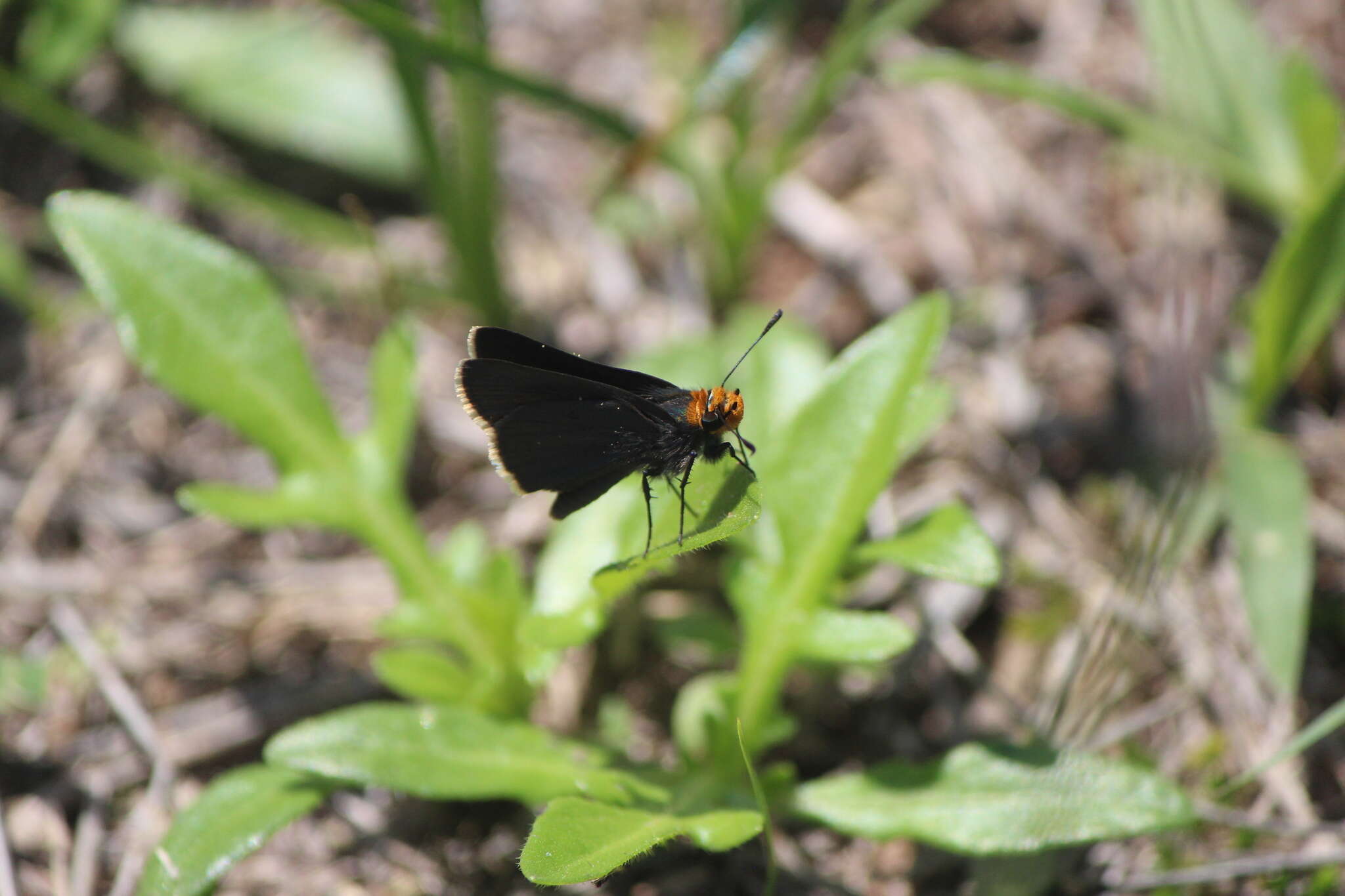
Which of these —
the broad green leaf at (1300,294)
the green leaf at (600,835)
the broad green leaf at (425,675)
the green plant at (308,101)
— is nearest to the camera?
the green leaf at (600,835)

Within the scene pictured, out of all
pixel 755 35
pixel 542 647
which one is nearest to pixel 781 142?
pixel 755 35

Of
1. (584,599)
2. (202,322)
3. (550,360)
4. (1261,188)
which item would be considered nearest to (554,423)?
(550,360)

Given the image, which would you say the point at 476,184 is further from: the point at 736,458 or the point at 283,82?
the point at 736,458

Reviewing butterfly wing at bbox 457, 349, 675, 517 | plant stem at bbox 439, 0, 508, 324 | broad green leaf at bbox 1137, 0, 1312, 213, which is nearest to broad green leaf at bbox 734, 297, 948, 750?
butterfly wing at bbox 457, 349, 675, 517

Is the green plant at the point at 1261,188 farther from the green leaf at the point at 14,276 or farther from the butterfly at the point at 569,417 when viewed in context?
the green leaf at the point at 14,276

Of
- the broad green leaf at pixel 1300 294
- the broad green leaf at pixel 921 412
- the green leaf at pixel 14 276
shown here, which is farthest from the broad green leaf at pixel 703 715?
the green leaf at pixel 14 276

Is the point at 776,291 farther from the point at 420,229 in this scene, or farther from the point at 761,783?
the point at 761,783
